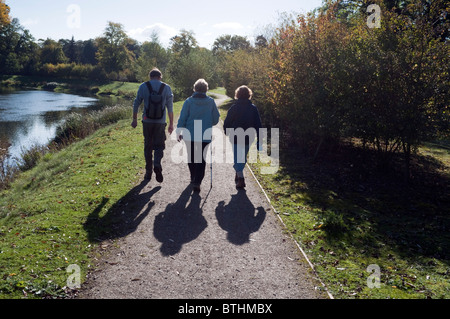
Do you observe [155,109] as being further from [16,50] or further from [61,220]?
[16,50]

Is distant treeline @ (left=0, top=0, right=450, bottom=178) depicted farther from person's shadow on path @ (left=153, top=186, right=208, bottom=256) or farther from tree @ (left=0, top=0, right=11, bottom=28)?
tree @ (left=0, top=0, right=11, bottom=28)

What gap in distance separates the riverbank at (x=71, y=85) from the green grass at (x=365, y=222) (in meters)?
56.9

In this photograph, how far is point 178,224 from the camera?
607 centimetres

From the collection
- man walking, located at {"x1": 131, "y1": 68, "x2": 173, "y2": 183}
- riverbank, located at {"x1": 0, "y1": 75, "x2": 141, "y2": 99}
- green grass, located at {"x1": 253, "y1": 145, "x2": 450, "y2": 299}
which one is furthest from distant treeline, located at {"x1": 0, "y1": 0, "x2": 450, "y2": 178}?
riverbank, located at {"x1": 0, "y1": 75, "x2": 141, "y2": 99}

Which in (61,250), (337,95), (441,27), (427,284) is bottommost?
(427,284)

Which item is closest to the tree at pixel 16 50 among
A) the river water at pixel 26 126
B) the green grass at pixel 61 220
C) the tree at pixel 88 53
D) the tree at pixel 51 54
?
the tree at pixel 51 54

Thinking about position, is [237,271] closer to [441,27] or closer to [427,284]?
[427,284]

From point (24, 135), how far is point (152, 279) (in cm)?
2063

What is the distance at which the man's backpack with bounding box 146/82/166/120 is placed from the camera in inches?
291

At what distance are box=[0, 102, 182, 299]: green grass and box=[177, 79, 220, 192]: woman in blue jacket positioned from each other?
1.74m

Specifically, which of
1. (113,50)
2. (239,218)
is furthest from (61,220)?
(113,50)

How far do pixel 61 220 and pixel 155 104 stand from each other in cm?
298
